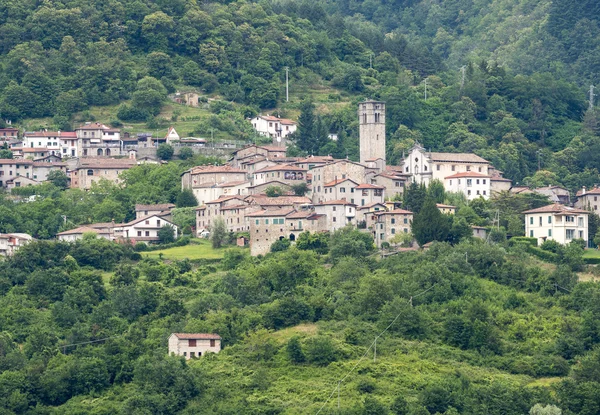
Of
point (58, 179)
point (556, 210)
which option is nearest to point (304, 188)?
point (556, 210)

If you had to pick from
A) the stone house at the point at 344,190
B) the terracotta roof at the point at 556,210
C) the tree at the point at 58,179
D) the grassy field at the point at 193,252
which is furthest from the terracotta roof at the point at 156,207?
the terracotta roof at the point at 556,210

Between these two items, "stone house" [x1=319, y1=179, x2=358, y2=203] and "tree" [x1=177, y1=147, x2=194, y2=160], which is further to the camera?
"tree" [x1=177, y1=147, x2=194, y2=160]

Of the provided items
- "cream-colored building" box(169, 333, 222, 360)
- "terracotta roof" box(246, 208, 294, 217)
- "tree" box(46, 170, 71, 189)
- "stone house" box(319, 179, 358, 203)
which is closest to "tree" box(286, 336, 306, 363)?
"cream-colored building" box(169, 333, 222, 360)

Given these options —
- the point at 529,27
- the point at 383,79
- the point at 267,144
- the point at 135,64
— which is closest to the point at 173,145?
the point at 267,144

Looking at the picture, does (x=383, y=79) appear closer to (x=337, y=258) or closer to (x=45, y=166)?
(x=45, y=166)

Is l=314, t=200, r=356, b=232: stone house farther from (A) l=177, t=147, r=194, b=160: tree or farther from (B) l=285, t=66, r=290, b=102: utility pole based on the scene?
(B) l=285, t=66, r=290, b=102: utility pole

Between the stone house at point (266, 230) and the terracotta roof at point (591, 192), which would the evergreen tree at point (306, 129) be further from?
the stone house at point (266, 230)

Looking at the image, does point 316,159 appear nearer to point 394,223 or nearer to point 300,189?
point 300,189
